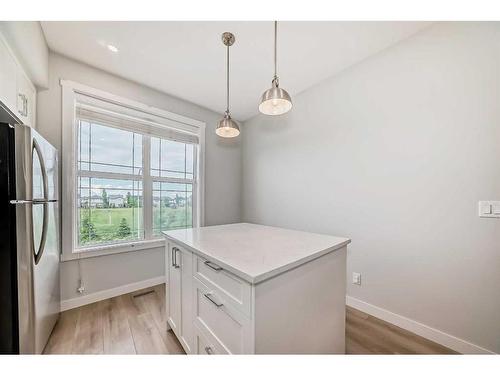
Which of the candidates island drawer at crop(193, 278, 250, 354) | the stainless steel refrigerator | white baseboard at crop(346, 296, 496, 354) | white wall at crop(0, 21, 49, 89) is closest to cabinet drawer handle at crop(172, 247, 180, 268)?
island drawer at crop(193, 278, 250, 354)

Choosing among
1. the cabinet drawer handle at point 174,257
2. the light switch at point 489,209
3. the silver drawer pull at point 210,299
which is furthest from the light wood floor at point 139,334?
the light switch at point 489,209

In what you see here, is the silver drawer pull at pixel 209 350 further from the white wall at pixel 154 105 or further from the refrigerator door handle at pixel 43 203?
the white wall at pixel 154 105

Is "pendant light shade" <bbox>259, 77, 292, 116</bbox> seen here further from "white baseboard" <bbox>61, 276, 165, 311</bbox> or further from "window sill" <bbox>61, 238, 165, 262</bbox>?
"white baseboard" <bbox>61, 276, 165, 311</bbox>

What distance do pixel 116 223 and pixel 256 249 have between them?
206 cm

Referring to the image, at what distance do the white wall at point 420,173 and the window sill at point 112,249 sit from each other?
2.01m

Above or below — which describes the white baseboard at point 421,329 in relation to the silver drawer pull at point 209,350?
below

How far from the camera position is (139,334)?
5.42ft

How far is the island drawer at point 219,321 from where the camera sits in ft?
2.93

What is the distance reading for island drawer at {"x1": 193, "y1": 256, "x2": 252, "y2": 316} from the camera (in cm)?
85

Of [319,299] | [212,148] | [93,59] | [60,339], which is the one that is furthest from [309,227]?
[93,59]

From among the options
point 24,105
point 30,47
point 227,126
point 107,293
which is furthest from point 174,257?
point 30,47

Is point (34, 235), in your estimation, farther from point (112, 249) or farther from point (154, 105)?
point (154, 105)

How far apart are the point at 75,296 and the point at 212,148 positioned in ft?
7.93

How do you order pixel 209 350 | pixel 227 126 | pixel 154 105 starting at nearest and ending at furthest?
1. pixel 209 350
2. pixel 227 126
3. pixel 154 105
